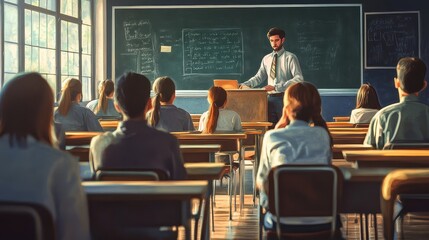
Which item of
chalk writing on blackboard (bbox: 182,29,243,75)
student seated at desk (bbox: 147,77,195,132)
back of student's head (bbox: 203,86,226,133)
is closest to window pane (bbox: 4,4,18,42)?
back of student's head (bbox: 203,86,226,133)

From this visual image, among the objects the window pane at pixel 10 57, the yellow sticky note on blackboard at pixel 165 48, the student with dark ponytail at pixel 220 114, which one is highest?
the yellow sticky note on blackboard at pixel 165 48

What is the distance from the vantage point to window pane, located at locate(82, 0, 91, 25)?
36.3 feet

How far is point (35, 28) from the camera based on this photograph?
9.14 m

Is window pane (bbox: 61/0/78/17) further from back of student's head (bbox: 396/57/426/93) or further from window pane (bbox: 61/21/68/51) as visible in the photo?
back of student's head (bbox: 396/57/426/93)

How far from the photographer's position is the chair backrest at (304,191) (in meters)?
2.96

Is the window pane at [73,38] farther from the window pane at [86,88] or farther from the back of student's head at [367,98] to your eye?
the back of student's head at [367,98]

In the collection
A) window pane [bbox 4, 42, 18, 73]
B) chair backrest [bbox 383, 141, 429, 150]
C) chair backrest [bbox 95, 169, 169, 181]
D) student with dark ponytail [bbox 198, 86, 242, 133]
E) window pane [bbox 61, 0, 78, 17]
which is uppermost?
window pane [bbox 61, 0, 78, 17]

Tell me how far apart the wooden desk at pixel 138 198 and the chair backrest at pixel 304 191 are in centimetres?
45

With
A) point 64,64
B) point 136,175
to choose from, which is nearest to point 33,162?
point 136,175

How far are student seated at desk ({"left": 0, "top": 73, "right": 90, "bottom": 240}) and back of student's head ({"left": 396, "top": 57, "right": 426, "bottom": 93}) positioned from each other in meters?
2.67

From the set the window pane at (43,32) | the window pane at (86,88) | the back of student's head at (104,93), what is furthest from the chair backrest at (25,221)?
the window pane at (86,88)

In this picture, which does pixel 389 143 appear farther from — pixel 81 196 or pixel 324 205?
pixel 81 196

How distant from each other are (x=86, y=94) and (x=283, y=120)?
8.00 metres

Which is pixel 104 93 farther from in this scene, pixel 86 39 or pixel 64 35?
pixel 86 39
